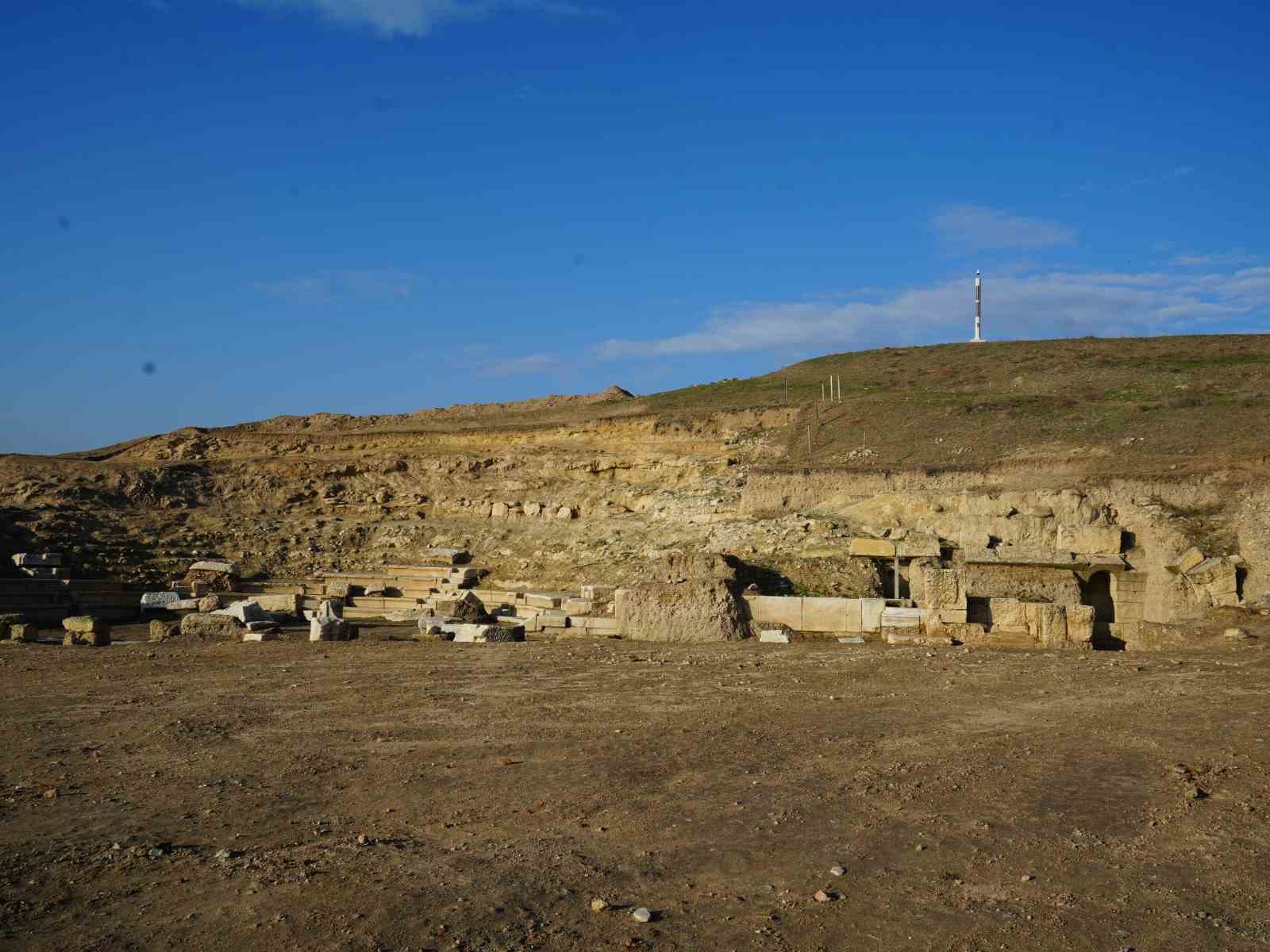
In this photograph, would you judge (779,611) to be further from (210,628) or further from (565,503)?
(565,503)

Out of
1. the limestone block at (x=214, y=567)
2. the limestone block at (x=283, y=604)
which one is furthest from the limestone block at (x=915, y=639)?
the limestone block at (x=214, y=567)

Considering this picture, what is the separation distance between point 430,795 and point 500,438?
26560mm

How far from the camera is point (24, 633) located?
1571 cm

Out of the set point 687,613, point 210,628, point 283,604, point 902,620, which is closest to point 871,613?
point 902,620

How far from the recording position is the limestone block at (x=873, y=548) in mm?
17328

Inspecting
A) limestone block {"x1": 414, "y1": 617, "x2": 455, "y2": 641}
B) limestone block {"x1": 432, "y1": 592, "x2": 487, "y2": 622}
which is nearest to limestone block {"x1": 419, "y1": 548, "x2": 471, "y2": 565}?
limestone block {"x1": 432, "y1": 592, "x2": 487, "y2": 622}

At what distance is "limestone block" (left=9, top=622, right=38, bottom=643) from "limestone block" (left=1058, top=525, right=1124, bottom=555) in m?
16.9

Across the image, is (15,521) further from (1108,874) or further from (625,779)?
(1108,874)

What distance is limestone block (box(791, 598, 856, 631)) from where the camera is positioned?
15367 mm

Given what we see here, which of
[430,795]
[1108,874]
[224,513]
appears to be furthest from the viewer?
[224,513]

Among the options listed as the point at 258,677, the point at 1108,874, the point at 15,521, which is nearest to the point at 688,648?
the point at 258,677

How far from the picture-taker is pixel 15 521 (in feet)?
82.1

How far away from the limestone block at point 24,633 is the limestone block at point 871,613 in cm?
1304

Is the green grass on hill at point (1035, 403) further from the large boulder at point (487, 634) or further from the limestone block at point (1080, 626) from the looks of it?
the large boulder at point (487, 634)
